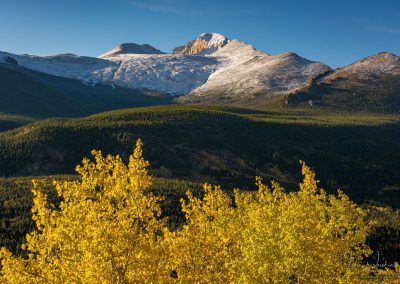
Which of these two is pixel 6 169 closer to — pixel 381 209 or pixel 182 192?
pixel 182 192

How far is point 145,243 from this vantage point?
23.2 m

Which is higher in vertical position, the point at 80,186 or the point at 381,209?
the point at 80,186

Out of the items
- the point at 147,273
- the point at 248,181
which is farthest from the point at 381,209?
the point at 147,273

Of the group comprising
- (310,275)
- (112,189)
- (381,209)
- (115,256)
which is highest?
(112,189)

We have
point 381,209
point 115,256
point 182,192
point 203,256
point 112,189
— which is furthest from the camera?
point 381,209

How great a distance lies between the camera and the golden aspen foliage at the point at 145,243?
22531 millimetres

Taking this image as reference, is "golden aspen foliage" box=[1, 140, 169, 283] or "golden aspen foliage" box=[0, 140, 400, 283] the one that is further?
"golden aspen foliage" box=[0, 140, 400, 283]

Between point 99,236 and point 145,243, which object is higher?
point 99,236

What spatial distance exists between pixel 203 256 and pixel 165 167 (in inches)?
6196

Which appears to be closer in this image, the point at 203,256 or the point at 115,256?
the point at 115,256

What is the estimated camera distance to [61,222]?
23.6m

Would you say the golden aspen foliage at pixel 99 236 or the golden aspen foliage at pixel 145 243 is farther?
the golden aspen foliage at pixel 145 243

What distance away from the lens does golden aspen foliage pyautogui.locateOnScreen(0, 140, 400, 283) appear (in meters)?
22.5

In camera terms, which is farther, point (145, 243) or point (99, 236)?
point (145, 243)
